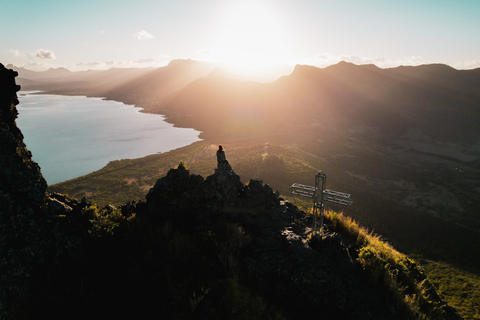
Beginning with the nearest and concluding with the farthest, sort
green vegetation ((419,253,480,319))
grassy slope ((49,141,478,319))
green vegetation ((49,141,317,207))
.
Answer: green vegetation ((419,253,480,319)) < grassy slope ((49,141,478,319)) < green vegetation ((49,141,317,207))

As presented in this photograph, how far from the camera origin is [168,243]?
9164mm

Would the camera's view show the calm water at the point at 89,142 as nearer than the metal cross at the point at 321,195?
No

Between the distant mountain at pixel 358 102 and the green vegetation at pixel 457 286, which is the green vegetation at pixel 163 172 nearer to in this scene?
the green vegetation at pixel 457 286

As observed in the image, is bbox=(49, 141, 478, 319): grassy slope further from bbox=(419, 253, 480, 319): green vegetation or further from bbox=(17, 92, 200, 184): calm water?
bbox=(17, 92, 200, 184): calm water

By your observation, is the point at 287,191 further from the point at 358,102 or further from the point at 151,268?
the point at 358,102

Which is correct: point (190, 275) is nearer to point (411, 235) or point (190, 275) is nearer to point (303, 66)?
Result: point (411, 235)

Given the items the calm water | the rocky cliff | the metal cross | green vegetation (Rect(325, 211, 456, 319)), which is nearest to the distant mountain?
the calm water

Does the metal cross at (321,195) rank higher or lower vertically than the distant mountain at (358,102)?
lower

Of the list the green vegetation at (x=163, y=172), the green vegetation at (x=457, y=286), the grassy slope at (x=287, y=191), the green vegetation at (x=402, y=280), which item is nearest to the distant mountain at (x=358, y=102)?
the green vegetation at (x=163, y=172)

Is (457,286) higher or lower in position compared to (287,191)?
lower

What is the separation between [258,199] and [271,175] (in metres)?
31.8

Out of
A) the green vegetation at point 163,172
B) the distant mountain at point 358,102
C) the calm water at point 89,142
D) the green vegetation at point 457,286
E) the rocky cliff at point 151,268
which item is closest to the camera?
the rocky cliff at point 151,268

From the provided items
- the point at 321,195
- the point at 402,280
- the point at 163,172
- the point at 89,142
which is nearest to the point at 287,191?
the point at 163,172

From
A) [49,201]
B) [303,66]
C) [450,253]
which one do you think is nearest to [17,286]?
[49,201]
